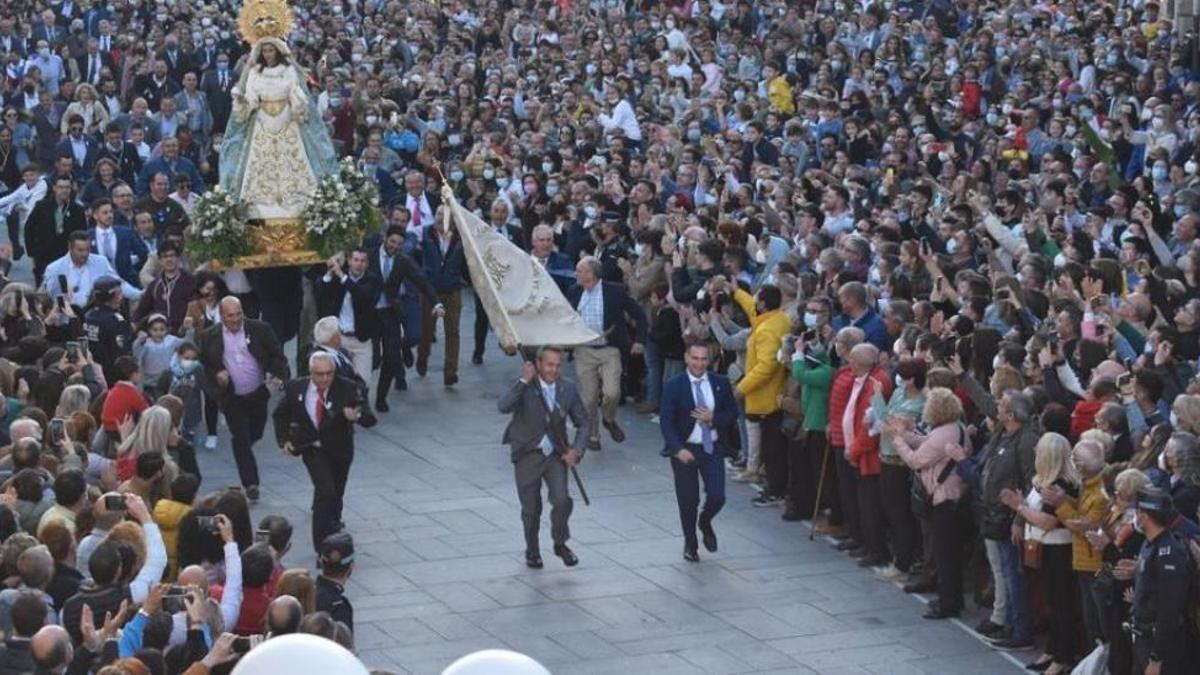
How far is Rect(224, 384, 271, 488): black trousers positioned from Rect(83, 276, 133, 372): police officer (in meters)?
1.55

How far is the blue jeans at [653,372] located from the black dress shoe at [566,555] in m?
4.00

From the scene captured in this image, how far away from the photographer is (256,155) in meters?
22.2

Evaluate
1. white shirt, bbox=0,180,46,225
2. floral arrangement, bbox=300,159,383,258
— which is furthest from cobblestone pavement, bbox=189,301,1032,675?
white shirt, bbox=0,180,46,225

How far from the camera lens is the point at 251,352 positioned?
18469 millimetres

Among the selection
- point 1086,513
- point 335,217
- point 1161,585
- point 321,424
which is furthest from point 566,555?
point 335,217

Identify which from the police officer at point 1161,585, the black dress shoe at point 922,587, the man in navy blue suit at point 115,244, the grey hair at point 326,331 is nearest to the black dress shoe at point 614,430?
the grey hair at point 326,331

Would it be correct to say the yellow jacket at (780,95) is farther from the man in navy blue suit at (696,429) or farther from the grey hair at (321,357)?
the grey hair at (321,357)

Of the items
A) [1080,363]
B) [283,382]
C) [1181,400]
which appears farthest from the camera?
[283,382]

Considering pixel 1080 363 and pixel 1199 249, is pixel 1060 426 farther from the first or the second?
pixel 1199 249

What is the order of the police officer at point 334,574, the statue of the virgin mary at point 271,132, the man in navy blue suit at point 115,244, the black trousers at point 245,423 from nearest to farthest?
the police officer at point 334,574, the black trousers at point 245,423, the statue of the virgin mary at point 271,132, the man in navy blue suit at point 115,244

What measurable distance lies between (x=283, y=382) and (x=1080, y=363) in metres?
5.69

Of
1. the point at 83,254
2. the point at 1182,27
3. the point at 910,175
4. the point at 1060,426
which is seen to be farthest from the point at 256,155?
the point at 1182,27

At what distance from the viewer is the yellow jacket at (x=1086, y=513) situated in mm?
14273

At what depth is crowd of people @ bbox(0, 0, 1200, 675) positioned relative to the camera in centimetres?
1356
